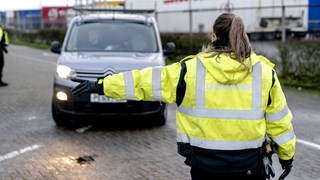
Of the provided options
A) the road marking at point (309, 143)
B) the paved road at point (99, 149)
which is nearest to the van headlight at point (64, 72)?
the paved road at point (99, 149)

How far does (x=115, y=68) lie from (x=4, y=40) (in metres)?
7.27

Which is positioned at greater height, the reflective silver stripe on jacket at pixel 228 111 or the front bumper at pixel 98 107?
the reflective silver stripe on jacket at pixel 228 111

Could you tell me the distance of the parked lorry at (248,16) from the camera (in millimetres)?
19219

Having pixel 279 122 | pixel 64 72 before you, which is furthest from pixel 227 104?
pixel 64 72

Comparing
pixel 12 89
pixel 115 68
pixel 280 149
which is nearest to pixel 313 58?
pixel 115 68

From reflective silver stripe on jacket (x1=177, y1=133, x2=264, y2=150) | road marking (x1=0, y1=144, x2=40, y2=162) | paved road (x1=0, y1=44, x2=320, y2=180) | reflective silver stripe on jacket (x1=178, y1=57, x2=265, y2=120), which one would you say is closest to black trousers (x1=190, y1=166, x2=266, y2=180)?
reflective silver stripe on jacket (x1=177, y1=133, x2=264, y2=150)

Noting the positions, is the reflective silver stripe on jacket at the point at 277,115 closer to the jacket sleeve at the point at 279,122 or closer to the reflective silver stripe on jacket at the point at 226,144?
the jacket sleeve at the point at 279,122

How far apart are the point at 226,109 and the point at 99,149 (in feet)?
13.6

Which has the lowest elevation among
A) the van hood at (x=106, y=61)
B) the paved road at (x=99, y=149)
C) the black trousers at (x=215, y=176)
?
the paved road at (x=99, y=149)

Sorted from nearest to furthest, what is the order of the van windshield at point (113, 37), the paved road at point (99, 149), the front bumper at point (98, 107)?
the paved road at point (99, 149) → the front bumper at point (98, 107) → the van windshield at point (113, 37)

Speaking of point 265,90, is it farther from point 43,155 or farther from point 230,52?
point 43,155

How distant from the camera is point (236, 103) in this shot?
304 cm

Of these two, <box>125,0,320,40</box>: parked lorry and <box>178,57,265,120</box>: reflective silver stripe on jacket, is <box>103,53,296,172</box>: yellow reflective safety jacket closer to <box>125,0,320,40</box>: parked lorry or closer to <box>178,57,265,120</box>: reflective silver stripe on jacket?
<box>178,57,265,120</box>: reflective silver stripe on jacket

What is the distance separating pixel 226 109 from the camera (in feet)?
9.98
